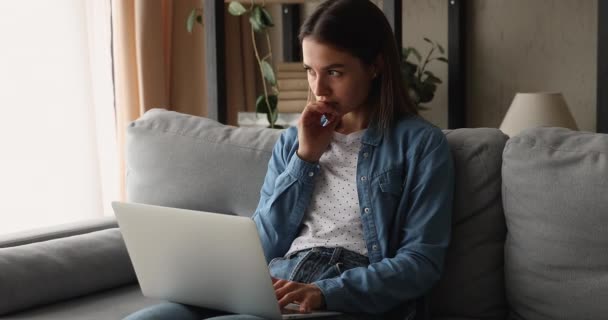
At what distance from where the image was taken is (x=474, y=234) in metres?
1.57

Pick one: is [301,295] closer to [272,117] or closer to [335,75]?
[335,75]

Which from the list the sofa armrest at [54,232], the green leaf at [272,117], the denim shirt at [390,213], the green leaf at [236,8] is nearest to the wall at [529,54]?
the green leaf at [272,117]

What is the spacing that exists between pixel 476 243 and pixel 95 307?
800 millimetres

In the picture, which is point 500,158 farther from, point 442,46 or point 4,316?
point 442,46

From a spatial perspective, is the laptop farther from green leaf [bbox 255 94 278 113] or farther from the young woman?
green leaf [bbox 255 94 278 113]

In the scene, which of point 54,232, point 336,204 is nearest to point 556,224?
point 336,204

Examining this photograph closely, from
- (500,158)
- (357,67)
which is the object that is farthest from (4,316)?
(500,158)

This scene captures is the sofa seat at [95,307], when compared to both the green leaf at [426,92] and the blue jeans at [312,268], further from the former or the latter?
the green leaf at [426,92]

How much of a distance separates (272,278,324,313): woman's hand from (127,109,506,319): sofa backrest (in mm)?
303

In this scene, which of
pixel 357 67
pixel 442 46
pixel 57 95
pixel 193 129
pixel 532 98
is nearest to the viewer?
pixel 357 67

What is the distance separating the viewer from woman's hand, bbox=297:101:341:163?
1610 millimetres

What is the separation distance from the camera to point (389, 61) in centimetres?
162

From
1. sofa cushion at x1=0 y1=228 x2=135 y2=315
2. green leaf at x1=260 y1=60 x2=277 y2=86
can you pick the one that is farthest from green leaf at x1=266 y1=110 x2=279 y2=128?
sofa cushion at x1=0 y1=228 x2=135 y2=315

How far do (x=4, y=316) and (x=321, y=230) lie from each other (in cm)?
67
